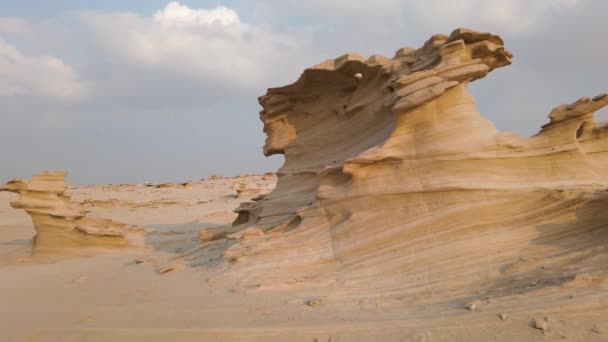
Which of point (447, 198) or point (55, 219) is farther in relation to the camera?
point (55, 219)

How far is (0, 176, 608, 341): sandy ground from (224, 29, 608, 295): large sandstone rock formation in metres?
0.45

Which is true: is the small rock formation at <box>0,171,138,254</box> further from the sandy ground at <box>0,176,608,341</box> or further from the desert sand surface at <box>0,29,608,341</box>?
the sandy ground at <box>0,176,608,341</box>

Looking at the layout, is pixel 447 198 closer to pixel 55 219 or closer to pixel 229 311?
pixel 229 311

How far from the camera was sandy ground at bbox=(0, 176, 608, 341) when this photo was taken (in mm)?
3033

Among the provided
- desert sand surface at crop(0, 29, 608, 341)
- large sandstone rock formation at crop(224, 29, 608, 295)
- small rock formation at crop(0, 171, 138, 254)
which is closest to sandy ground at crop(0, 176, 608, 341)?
desert sand surface at crop(0, 29, 608, 341)

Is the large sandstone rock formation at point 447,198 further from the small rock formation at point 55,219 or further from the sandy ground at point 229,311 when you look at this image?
the small rock formation at point 55,219

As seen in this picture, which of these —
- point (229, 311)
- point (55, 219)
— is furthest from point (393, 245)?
point (55, 219)

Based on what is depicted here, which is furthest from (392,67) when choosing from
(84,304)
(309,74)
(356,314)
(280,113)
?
(84,304)

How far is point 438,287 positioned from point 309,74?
4.76m

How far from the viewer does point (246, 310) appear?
421cm

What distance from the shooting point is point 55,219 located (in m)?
8.91

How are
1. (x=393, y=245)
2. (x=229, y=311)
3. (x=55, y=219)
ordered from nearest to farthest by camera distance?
1. (x=229, y=311)
2. (x=393, y=245)
3. (x=55, y=219)

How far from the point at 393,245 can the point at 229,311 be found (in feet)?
6.89

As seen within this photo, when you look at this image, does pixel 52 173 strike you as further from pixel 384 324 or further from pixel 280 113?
pixel 384 324
